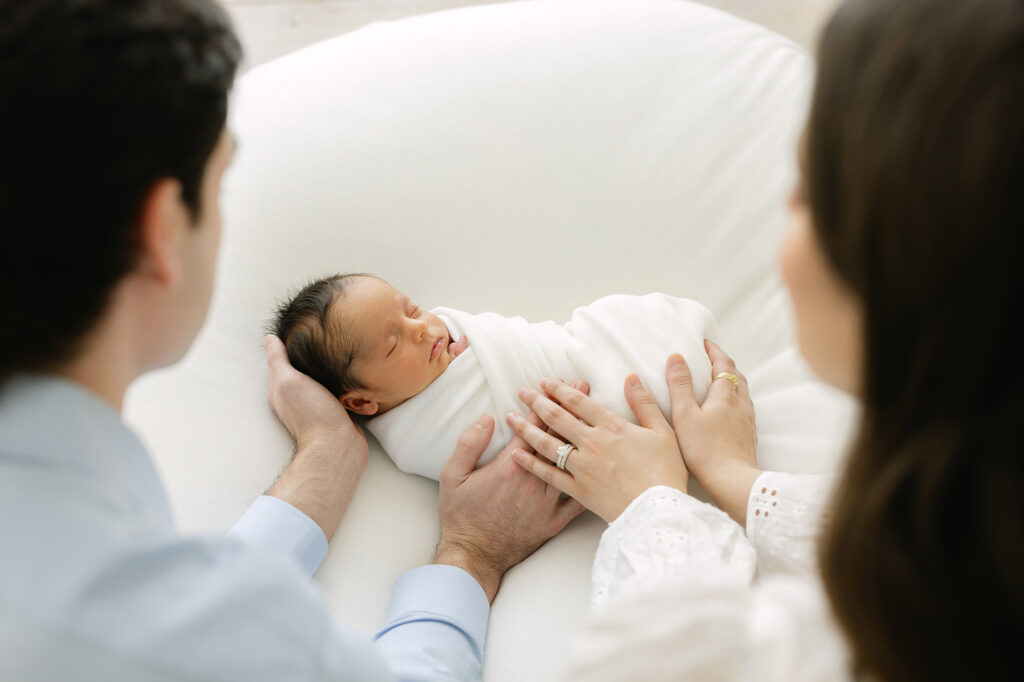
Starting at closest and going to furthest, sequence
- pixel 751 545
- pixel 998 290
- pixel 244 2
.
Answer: pixel 998 290 < pixel 751 545 < pixel 244 2

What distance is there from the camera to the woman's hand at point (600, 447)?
4.00 feet

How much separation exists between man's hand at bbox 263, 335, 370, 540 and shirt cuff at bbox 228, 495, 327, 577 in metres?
0.02

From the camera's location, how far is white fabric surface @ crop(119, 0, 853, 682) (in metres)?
1.50

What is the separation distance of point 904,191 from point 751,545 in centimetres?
69

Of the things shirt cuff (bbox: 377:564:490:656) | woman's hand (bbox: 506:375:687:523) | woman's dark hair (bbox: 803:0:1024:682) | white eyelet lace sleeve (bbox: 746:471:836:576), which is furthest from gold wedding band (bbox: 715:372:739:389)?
woman's dark hair (bbox: 803:0:1024:682)

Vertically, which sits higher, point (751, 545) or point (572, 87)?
point (572, 87)

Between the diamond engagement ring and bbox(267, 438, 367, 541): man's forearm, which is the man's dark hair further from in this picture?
the diamond engagement ring

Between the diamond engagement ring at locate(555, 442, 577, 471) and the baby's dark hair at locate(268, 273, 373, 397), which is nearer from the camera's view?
the diamond engagement ring at locate(555, 442, 577, 471)

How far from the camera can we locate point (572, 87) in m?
1.62

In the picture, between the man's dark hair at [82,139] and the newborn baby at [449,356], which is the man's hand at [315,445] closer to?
the newborn baby at [449,356]

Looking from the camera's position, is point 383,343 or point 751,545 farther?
point 383,343

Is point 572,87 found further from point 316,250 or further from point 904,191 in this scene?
point 904,191

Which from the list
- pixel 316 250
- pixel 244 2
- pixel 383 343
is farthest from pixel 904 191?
pixel 244 2

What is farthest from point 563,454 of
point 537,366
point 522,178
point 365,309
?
point 522,178
